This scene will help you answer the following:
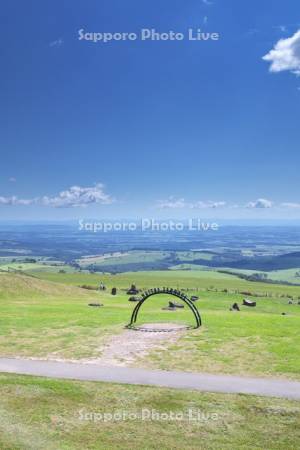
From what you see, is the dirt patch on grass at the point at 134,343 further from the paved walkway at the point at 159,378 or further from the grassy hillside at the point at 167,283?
the grassy hillside at the point at 167,283

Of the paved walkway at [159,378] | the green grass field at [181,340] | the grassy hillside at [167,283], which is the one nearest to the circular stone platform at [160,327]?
the green grass field at [181,340]

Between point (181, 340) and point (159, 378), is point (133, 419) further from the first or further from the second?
point (181, 340)

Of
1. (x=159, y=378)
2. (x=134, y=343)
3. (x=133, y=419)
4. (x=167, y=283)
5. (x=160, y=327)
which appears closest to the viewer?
(x=133, y=419)

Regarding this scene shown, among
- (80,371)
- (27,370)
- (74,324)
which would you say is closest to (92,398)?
(80,371)

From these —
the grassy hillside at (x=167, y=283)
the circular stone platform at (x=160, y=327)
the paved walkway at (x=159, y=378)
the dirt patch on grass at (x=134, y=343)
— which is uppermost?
the paved walkway at (x=159, y=378)

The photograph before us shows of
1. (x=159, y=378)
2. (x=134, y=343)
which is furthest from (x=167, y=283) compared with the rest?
(x=159, y=378)

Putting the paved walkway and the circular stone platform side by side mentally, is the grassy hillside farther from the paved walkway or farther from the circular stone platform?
the paved walkway

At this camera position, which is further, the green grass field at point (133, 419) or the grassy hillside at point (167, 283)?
the grassy hillside at point (167, 283)

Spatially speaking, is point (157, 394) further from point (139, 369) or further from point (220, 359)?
point (220, 359)
